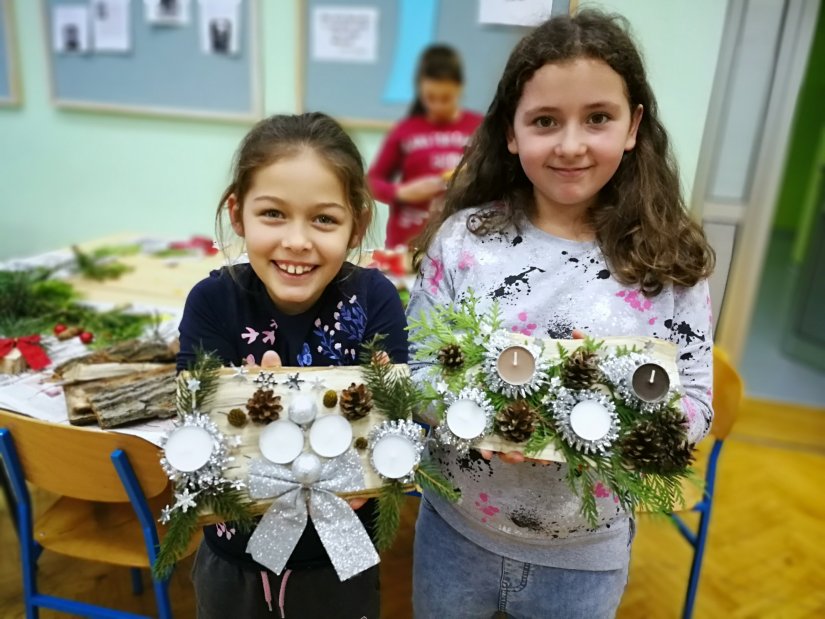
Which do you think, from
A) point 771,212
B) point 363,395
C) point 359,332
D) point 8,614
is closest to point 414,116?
→ point 771,212

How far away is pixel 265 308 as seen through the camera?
0.97m

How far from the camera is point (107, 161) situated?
327cm

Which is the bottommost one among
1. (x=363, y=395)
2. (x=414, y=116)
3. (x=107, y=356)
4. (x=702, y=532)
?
(x=702, y=532)

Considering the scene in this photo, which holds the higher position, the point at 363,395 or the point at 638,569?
the point at 363,395

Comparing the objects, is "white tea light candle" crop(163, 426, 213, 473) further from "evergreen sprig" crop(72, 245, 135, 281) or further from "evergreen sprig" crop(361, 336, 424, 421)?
"evergreen sprig" crop(72, 245, 135, 281)

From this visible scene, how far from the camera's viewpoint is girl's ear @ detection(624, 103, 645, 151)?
95 centimetres

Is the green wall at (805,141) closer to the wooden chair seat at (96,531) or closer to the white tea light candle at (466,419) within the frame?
the white tea light candle at (466,419)

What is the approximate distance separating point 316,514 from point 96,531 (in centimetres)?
93

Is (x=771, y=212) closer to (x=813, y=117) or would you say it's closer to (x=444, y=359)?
(x=444, y=359)

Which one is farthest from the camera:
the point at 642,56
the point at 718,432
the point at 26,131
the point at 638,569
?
the point at 26,131

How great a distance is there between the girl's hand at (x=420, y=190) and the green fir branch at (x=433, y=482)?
1612 millimetres

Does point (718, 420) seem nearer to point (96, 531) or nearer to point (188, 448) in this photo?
point (188, 448)

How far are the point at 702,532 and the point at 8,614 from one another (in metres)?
2.01

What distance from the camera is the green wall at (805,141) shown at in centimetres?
647
